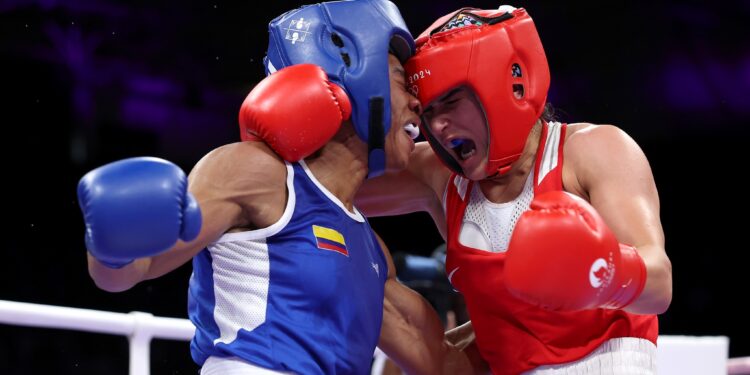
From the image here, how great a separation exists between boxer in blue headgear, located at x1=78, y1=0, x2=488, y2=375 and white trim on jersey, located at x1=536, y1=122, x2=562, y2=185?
39 centimetres

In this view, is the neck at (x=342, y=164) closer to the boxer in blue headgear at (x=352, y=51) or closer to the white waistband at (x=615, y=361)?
the boxer in blue headgear at (x=352, y=51)

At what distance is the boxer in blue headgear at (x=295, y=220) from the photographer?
→ 1.76 meters

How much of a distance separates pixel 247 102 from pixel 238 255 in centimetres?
31

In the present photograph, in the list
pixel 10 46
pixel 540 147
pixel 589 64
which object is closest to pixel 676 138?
pixel 589 64

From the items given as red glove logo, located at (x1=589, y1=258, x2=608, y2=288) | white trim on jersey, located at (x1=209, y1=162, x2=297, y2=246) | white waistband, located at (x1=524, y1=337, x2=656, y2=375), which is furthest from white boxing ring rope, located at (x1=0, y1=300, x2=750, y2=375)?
red glove logo, located at (x1=589, y1=258, x2=608, y2=288)

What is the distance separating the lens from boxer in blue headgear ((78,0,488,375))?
5.79 feet

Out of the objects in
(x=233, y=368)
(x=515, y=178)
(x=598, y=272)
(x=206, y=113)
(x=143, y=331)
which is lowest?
(x=206, y=113)

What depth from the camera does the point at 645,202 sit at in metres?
2.00

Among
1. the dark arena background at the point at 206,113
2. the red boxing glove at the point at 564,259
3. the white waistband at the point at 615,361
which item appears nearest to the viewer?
the red boxing glove at the point at 564,259

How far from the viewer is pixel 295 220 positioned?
73.6 inches

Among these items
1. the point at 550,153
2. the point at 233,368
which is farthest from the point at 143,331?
the point at 550,153

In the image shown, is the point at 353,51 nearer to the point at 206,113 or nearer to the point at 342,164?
the point at 342,164

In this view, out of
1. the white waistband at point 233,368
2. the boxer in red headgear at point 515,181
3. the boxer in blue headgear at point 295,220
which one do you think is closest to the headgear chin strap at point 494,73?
the boxer in red headgear at point 515,181

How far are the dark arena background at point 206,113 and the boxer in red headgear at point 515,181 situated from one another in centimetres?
197
